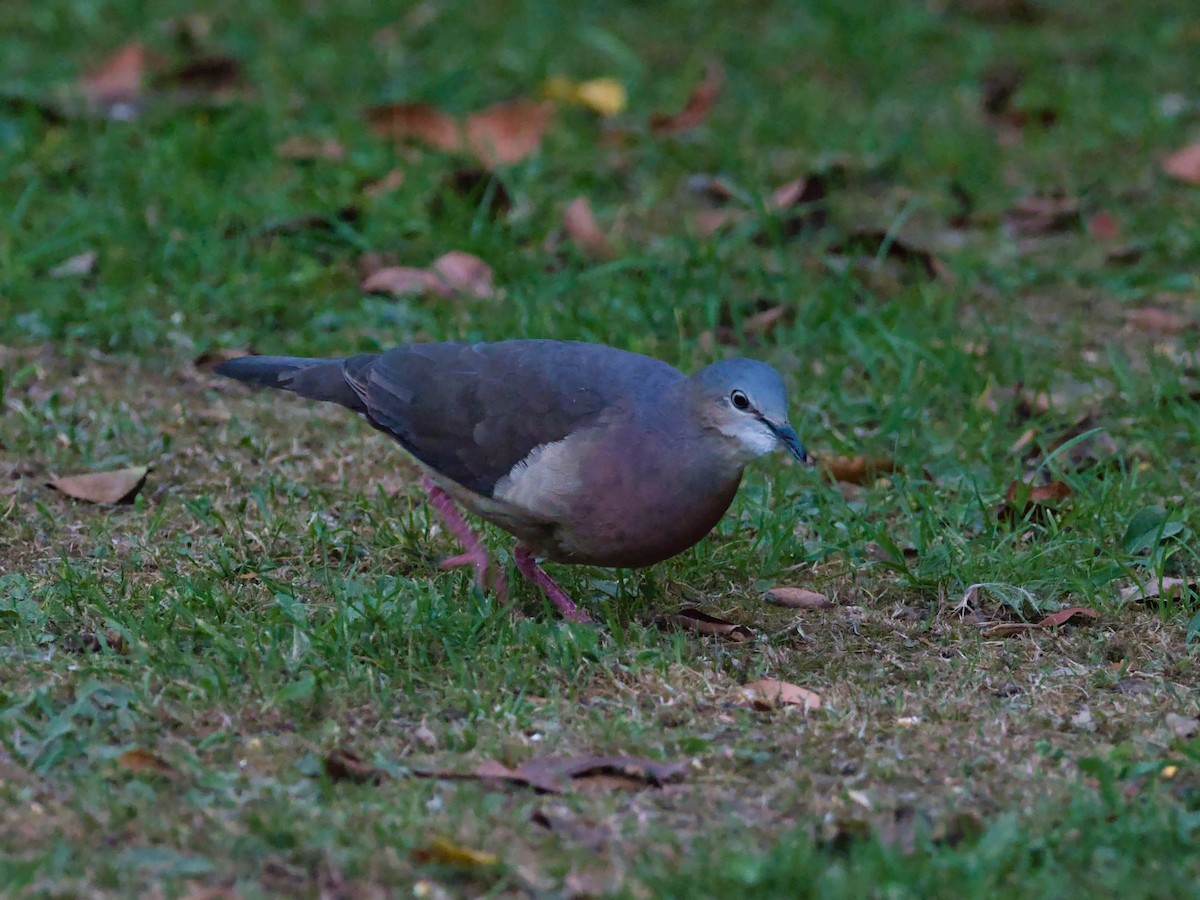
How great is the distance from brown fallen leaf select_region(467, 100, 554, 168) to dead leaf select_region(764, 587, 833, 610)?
3.01 meters

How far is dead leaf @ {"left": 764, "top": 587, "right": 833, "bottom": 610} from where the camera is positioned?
4.52 meters

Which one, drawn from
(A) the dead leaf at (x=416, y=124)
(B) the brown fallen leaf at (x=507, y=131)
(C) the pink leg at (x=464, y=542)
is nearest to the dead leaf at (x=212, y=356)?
(C) the pink leg at (x=464, y=542)

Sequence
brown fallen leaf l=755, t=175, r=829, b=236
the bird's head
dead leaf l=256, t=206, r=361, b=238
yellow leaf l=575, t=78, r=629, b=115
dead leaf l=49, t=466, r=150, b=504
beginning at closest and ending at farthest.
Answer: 1. the bird's head
2. dead leaf l=49, t=466, r=150, b=504
3. dead leaf l=256, t=206, r=361, b=238
4. brown fallen leaf l=755, t=175, r=829, b=236
5. yellow leaf l=575, t=78, r=629, b=115

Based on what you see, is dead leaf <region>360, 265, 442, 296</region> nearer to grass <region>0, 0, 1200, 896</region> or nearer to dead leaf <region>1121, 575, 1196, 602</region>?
grass <region>0, 0, 1200, 896</region>

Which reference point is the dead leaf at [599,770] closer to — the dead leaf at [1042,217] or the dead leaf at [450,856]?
the dead leaf at [450,856]

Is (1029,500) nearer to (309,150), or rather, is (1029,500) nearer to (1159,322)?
(1159,322)

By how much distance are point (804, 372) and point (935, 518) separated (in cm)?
111

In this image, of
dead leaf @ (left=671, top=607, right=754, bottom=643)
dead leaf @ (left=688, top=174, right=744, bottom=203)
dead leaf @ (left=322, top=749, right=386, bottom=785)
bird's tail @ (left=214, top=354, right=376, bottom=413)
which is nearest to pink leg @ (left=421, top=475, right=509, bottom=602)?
bird's tail @ (left=214, top=354, right=376, bottom=413)

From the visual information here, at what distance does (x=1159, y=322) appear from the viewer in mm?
6164

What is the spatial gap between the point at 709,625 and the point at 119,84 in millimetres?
4644

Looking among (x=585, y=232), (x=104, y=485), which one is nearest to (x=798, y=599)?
(x=104, y=485)

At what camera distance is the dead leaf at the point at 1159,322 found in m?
6.12

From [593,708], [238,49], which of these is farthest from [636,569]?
[238,49]

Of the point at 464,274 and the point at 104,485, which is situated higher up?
the point at 464,274
